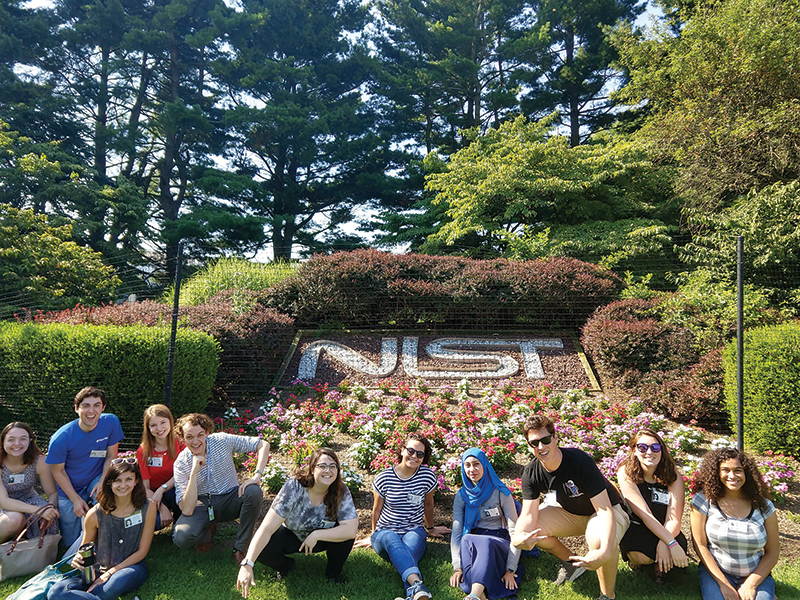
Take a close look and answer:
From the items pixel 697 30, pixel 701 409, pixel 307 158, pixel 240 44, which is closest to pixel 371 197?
pixel 307 158

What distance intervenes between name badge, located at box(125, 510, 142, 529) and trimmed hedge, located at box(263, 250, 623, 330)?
4946 millimetres

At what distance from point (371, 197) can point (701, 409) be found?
15.7 metres

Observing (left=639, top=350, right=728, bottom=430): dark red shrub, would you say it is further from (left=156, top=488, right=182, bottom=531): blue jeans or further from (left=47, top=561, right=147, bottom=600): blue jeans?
(left=47, top=561, right=147, bottom=600): blue jeans

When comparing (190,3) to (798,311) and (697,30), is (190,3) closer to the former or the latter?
(697,30)

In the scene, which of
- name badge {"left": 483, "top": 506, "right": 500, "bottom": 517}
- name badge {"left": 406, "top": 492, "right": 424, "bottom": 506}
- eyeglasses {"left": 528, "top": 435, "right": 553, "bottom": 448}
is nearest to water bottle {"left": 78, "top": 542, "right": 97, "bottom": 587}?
name badge {"left": 406, "top": 492, "right": 424, "bottom": 506}

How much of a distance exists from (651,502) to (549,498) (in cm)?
60

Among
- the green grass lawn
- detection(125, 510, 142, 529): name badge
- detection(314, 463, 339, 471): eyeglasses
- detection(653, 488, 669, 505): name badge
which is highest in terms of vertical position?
detection(314, 463, 339, 471): eyeglasses

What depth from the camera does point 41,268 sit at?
343 inches

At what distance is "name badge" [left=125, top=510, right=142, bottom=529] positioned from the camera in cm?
290

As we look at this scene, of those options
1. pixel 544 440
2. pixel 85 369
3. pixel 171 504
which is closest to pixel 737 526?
pixel 544 440

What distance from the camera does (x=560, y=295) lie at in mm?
7488

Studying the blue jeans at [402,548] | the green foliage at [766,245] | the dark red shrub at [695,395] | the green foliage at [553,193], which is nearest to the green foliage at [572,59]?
the green foliage at [553,193]

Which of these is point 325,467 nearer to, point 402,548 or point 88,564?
point 402,548

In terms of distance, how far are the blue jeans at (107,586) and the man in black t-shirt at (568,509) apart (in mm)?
2216
